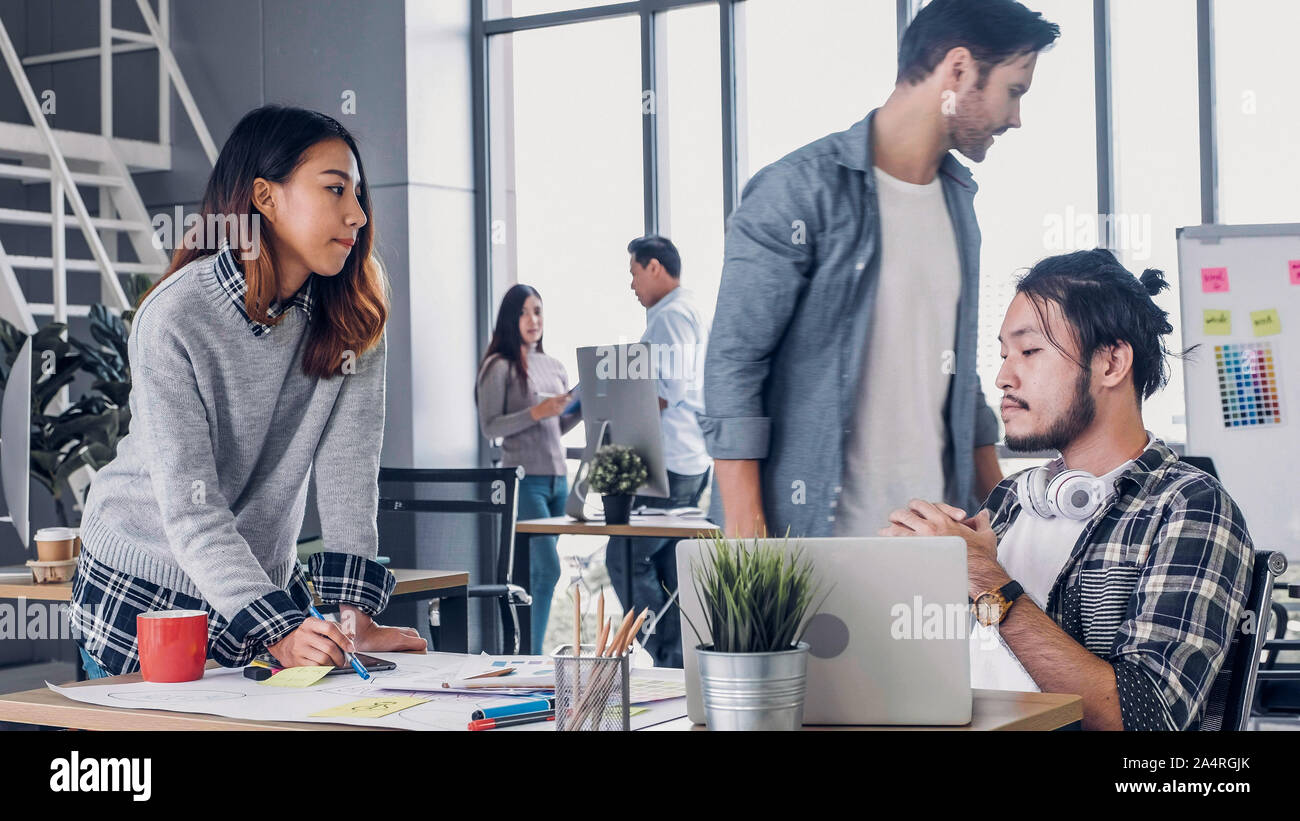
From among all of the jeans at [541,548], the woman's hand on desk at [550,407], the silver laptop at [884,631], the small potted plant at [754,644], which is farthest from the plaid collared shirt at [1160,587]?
the jeans at [541,548]

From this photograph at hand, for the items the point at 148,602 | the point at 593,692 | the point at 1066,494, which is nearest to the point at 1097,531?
the point at 1066,494

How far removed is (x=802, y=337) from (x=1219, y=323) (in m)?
2.48

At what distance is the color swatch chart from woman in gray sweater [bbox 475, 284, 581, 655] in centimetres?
237

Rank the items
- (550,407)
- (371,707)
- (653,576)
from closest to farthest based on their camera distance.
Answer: (371,707), (653,576), (550,407)

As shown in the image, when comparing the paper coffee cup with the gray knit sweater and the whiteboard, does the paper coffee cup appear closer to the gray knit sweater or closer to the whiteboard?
the gray knit sweater

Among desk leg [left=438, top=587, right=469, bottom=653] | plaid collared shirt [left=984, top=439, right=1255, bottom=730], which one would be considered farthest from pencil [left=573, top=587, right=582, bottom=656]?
desk leg [left=438, top=587, right=469, bottom=653]

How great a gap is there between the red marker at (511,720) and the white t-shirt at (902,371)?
1.06 metres

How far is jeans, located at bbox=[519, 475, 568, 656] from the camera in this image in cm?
530

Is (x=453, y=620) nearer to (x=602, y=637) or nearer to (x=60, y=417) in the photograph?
(x=60, y=417)

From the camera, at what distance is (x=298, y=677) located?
168cm

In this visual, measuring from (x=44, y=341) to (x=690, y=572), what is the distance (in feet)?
11.8

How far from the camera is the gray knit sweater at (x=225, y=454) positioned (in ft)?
5.81

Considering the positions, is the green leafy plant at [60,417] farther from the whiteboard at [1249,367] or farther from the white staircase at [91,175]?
the whiteboard at [1249,367]
